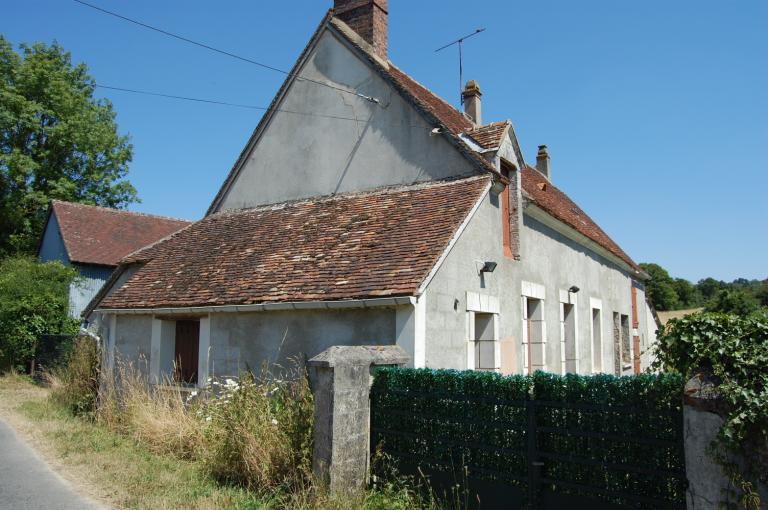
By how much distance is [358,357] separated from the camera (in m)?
6.50

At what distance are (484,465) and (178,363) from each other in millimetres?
8182

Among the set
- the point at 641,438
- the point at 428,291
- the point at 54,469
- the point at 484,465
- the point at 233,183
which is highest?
the point at 233,183

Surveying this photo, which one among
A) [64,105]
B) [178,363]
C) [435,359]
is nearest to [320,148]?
[178,363]

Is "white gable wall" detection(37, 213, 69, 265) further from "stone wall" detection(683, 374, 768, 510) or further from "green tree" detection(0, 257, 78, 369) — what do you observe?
"stone wall" detection(683, 374, 768, 510)

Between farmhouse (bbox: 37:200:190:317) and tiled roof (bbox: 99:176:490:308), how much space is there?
10.7m

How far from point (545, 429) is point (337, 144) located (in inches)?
366

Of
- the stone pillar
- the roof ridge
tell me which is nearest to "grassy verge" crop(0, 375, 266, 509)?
the stone pillar

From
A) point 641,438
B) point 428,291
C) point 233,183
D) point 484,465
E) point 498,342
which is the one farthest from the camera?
point 233,183

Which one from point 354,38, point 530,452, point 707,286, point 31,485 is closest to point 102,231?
point 354,38

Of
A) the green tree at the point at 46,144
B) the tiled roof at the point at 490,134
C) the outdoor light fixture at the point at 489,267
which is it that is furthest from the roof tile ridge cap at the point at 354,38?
the green tree at the point at 46,144

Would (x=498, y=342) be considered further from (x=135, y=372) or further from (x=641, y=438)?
(x=135, y=372)

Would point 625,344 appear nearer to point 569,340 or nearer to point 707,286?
point 569,340

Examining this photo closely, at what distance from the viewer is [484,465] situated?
564 centimetres

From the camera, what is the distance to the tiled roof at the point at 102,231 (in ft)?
78.7
